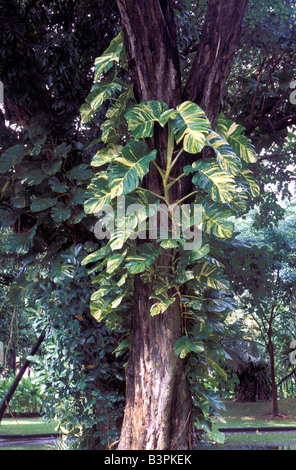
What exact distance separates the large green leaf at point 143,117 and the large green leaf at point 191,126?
0.10 meters

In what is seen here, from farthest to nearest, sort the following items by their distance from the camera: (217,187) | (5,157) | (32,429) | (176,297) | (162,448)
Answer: (32,429), (5,157), (176,297), (162,448), (217,187)

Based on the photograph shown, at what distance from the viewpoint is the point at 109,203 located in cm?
227

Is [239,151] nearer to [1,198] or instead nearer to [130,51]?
[130,51]

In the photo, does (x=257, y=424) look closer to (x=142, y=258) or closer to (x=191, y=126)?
(x=142, y=258)

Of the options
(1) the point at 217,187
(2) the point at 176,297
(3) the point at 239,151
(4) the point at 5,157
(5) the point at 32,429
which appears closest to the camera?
(1) the point at 217,187

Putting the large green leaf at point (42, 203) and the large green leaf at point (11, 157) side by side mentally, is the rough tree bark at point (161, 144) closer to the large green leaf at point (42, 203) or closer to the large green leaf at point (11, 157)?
the large green leaf at point (42, 203)

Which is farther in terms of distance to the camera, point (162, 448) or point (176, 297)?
point (176, 297)

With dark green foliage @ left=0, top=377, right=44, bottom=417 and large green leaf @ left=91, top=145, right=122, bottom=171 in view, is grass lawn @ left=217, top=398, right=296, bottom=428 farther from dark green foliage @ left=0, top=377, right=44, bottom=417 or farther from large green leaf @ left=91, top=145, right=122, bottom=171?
large green leaf @ left=91, top=145, right=122, bottom=171

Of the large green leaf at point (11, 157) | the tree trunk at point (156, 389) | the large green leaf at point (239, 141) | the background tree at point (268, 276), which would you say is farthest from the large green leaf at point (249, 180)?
the background tree at point (268, 276)

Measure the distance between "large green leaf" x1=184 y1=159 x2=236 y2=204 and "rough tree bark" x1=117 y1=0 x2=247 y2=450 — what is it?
30cm

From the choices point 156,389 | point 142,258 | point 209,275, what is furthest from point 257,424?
point 142,258

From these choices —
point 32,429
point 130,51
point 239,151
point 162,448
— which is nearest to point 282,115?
point 239,151

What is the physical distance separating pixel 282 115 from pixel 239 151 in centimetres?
297

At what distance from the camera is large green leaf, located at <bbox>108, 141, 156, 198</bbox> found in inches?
81.7
